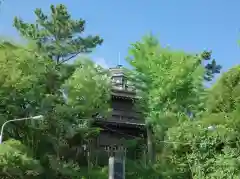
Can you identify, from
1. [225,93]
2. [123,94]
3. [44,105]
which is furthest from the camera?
[123,94]

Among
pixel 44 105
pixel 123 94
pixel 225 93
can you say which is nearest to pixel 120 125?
pixel 123 94

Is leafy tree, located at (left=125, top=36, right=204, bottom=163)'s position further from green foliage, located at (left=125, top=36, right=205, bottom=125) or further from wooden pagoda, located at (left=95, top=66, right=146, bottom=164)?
wooden pagoda, located at (left=95, top=66, right=146, bottom=164)

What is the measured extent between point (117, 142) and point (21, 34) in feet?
42.6

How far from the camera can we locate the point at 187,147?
124ft

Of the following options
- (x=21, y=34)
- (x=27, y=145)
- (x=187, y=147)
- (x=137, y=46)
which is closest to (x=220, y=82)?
(x=187, y=147)

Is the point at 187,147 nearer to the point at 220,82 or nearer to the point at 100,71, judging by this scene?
the point at 220,82

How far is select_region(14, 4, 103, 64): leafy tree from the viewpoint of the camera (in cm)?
4421

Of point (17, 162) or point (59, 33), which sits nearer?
point (17, 162)

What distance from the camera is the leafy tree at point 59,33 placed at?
44.2 m

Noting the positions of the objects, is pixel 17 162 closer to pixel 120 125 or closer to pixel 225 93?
pixel 225 93

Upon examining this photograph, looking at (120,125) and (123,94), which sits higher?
(123,94)

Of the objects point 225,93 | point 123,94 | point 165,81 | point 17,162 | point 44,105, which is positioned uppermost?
point 123,94

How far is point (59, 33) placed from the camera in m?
45.0

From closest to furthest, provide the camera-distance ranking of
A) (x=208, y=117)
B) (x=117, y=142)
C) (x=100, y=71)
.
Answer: (x=208, y=117) < (x=100, y=71) < (x=117, y=142)
